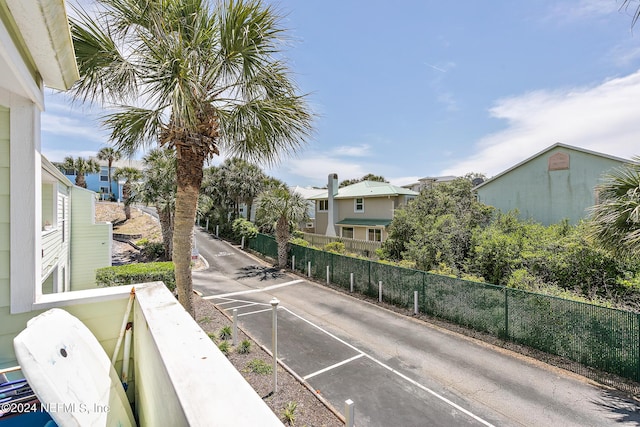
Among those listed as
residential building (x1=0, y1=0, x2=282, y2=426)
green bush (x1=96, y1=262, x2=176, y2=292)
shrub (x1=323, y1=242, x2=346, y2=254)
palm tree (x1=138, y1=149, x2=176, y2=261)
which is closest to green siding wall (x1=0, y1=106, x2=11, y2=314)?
residential building (x1=0, y1=0, x2=282, y2=426)

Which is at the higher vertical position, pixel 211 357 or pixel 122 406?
pixel 211 357

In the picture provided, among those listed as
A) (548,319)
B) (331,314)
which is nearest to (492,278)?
(548,319)

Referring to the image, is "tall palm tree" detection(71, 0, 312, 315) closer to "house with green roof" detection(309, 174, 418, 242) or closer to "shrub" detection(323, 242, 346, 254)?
"shrub" detection(323, 242, 346, 254)

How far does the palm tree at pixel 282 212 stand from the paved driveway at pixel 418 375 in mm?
7508

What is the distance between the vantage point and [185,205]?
652 centimetres

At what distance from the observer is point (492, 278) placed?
11.7 metres

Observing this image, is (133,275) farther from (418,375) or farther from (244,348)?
(418,375)

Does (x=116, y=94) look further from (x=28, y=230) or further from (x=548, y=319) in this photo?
(x=548, y=319)

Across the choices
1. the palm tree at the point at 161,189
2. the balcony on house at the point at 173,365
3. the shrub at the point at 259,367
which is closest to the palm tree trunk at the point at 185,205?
the shrub at the point at 259,367

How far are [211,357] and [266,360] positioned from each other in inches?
246

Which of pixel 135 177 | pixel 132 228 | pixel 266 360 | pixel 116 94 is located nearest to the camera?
pixel 116 94

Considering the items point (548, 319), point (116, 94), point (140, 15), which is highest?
point (140, 15)

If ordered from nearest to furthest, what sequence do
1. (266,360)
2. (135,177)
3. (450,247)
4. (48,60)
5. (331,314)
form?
(48,60) → (266,360) → (331,314) → (450,247) → (135,177)

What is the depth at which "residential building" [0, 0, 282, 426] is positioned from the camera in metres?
1.26
